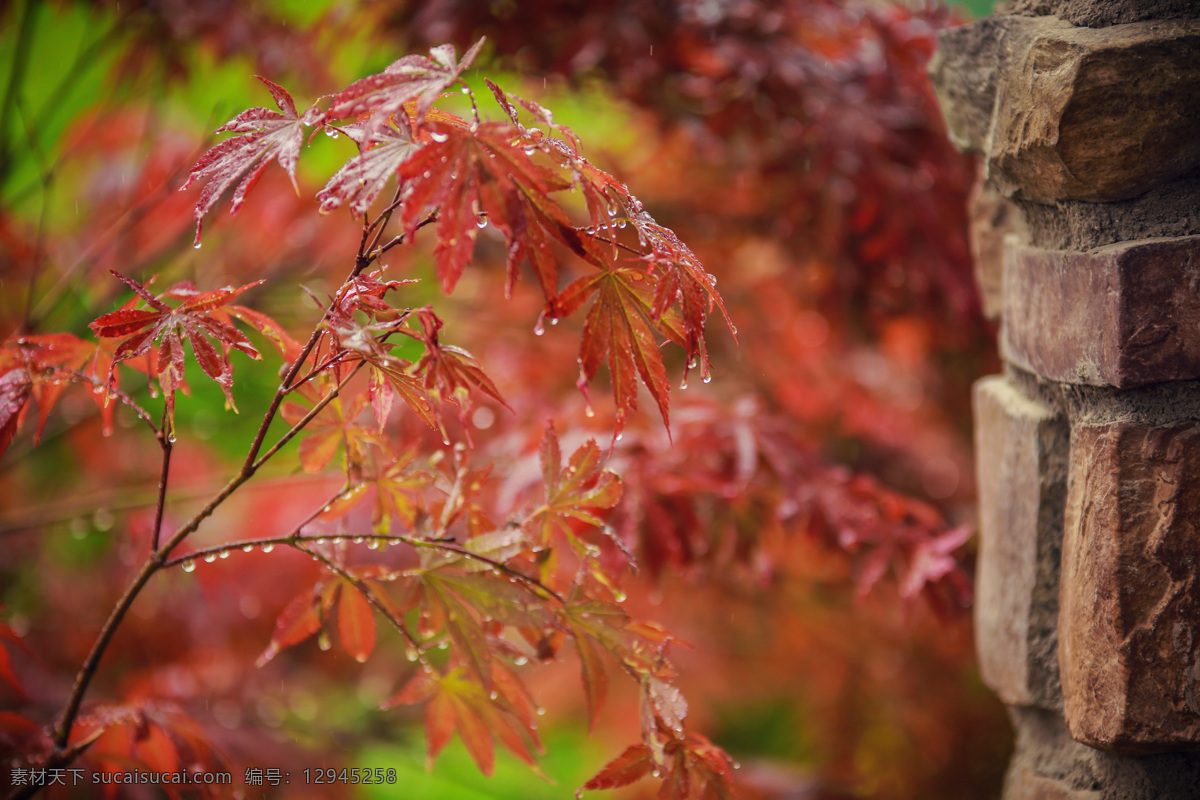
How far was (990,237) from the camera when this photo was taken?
3.08 feet

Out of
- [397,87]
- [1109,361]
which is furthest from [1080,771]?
[397,87]

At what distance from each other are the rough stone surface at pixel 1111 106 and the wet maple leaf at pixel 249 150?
63 cm

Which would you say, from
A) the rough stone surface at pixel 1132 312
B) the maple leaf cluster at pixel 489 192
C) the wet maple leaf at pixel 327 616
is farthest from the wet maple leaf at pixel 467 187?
the rough stone surface at pixel 1132 312

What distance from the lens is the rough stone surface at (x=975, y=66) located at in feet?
2.37

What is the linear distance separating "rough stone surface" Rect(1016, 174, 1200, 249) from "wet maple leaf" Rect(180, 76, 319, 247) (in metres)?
0.69

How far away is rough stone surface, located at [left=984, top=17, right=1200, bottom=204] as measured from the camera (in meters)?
0.63

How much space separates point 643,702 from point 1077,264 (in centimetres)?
56

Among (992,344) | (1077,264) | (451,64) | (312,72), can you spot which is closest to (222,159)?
(451,64)

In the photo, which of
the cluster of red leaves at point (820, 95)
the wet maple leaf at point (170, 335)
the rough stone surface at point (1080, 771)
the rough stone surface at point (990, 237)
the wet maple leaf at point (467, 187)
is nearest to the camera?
the wet maple leaf at point (467, 187)

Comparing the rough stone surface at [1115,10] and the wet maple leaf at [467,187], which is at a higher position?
the rough stone surface at [1115,10]

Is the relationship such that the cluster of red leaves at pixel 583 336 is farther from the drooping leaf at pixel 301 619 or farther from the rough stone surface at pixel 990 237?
the rough stone surface at pixel 990 237

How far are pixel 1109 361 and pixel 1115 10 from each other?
322mm

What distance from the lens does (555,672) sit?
2275 millimetres

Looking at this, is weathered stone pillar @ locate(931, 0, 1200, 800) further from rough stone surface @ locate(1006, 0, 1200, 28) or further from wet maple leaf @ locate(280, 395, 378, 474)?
wet maple leaf @ locate(280, 395, 378, 474)
